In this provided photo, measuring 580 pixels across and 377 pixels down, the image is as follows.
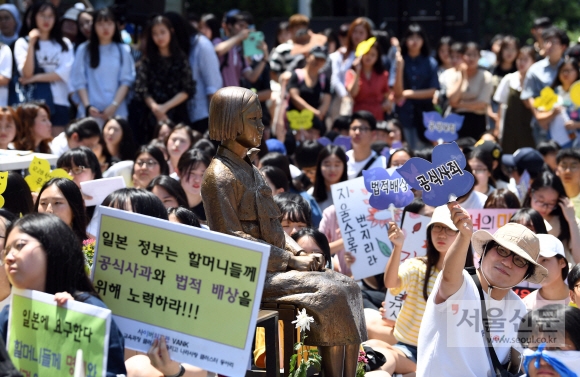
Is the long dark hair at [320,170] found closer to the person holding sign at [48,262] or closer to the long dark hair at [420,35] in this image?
the person holding sign at [48,262]

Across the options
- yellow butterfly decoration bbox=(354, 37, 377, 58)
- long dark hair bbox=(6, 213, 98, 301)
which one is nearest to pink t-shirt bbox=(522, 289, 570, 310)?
long dark hair bbox=(6, 213, 98, 301)

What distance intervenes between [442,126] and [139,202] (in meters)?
5.13

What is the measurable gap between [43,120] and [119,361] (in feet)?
19.1

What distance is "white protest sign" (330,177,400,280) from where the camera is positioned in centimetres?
715

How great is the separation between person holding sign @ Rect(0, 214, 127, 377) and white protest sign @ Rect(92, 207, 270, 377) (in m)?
0.18

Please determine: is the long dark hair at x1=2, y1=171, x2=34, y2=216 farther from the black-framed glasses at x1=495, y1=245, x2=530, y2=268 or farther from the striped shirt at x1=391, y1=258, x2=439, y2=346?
the black-framed glasses at x1=495, y1=245, x2=530, y2=268

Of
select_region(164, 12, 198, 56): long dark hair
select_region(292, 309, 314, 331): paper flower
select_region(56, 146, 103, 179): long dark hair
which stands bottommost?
select_region(292, 309, 314, 331): paper flower

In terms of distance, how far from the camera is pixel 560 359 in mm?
3998

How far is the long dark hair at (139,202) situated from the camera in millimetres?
5402

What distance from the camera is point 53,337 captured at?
11.9ft

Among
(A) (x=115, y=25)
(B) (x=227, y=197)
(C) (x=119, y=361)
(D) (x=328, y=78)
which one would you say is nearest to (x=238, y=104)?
(B) (x=227, y=197)

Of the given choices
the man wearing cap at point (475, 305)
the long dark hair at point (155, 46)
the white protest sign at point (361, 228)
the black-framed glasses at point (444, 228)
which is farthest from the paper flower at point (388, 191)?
the long dark hair at point (155, 46)

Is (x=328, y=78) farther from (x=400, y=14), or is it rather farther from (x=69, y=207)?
(x=69, y=207)

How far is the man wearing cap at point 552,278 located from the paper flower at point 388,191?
0.87 meters
